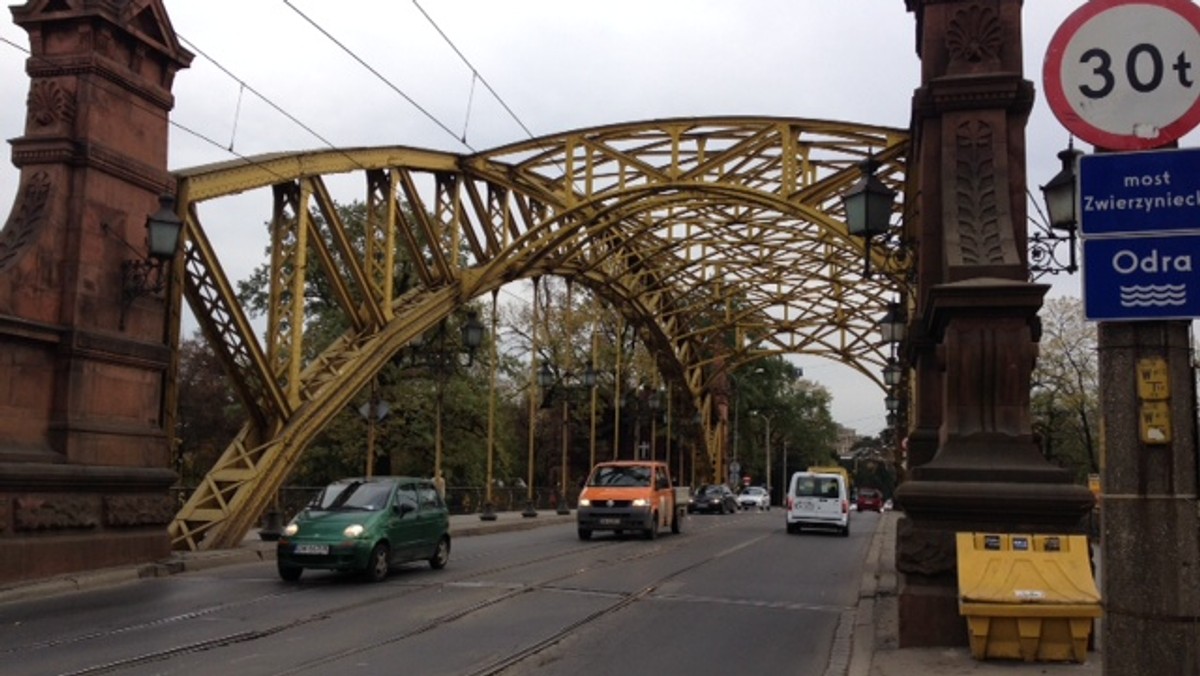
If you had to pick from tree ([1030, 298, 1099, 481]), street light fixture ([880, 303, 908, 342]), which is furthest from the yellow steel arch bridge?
tree ([1030, 298, 1099, 481])

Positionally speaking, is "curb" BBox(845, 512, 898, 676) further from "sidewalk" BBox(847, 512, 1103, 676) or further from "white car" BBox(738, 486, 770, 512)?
"white car" BBox(738, 486, 770, 512)

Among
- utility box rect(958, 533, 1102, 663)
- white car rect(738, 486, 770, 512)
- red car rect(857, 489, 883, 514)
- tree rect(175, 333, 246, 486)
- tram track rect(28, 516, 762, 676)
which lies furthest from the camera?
red car rect(857, 489, 883, 514)

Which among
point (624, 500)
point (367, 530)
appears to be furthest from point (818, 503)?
point (367, 530)

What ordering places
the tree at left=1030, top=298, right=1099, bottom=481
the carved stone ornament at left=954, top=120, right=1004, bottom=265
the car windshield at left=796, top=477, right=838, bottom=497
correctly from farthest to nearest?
the tree at left=1030, top=298, right=1099, bottom=481 → the car windshield at left=796, top=477, right=838, bottom=497 → the carved stone ornament at left=954, top=120, right=1004, bottom=265

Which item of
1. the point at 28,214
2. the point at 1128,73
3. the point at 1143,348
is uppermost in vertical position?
the point at 28,214

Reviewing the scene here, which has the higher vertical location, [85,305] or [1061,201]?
[1061,201]

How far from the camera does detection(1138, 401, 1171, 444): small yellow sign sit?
Answer: 4195 millimetres

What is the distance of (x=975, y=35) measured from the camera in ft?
36.1

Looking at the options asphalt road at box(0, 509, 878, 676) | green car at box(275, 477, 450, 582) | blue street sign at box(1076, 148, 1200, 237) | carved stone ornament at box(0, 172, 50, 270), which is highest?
carved stone ornament at box(0, 172, 50, 270)

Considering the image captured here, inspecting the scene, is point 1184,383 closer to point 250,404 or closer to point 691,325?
point 250,404

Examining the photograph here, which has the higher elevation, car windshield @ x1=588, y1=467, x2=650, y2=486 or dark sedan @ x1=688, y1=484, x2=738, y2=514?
car windshield @ x1=588, y1=467, x2=650, y2=486

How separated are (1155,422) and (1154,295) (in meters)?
0.49

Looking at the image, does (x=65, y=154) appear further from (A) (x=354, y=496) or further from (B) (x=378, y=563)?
(B) (x=378, y=563)

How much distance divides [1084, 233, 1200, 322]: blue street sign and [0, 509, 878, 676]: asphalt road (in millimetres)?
6445
